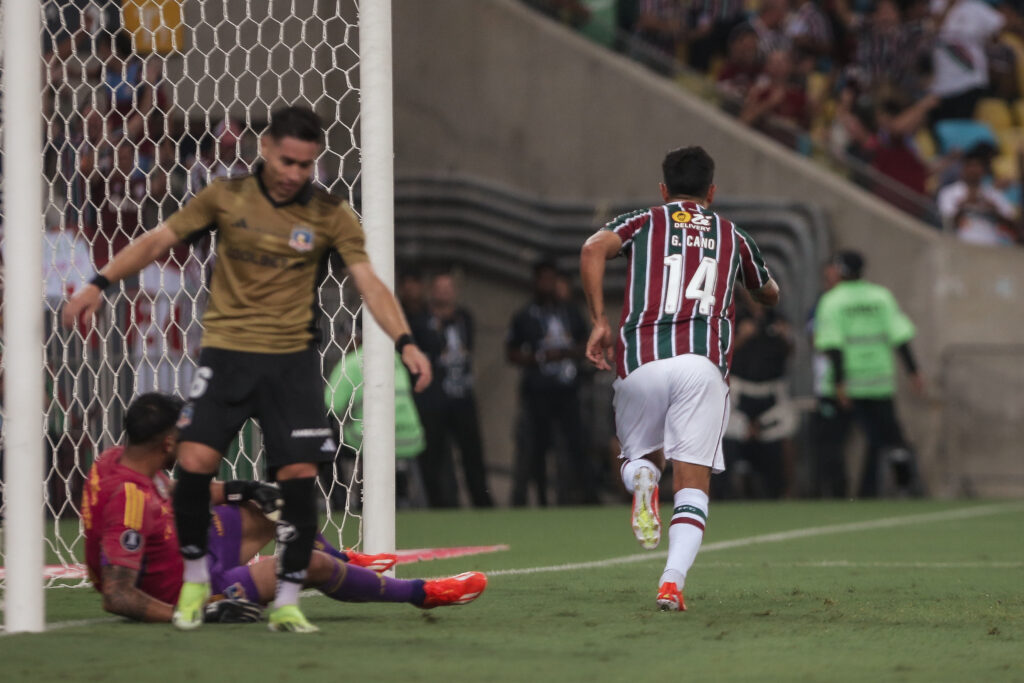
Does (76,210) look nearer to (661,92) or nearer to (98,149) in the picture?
(98,149)

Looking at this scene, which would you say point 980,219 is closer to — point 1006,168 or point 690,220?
point 1006,168

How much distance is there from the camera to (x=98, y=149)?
8.81m

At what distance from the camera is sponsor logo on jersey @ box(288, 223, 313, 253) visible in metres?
5.48

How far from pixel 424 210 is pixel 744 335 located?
10.9 feet

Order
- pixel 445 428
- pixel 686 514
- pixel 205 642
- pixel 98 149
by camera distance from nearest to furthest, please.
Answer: pixel 205 642, pixel 686 514, pixel 98 149, pixel 445 428

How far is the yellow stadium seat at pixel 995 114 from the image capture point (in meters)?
18.6

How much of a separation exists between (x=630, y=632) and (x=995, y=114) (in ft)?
47.3

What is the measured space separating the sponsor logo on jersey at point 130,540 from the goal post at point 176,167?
119 centimetres

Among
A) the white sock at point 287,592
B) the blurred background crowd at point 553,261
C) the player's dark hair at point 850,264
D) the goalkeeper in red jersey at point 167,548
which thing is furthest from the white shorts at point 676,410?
the player's dark hair at point 850,264

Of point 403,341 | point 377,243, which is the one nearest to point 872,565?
point 377,243

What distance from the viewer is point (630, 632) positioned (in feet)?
18.3

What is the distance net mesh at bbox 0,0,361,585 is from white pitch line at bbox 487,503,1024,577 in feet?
3.76

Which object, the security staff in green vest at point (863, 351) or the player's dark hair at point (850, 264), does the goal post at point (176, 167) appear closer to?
the player's dark hair at point (850, 264)

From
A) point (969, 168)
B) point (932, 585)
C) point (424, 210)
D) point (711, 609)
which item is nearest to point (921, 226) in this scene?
point (969, 168)
